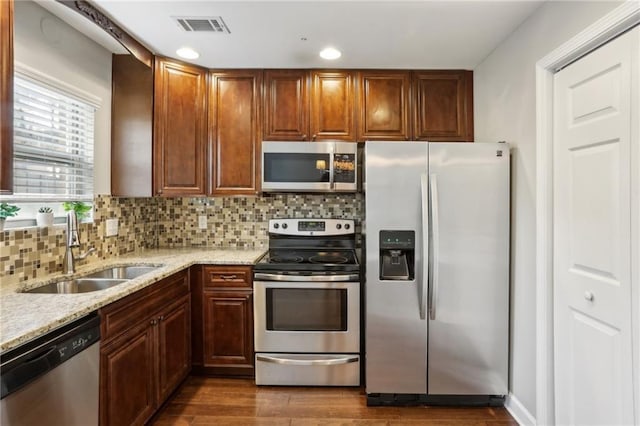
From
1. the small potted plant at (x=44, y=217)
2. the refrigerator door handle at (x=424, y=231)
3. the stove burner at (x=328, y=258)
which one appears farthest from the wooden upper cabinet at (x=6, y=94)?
the refrigerator door handle at (x=424, y=231)

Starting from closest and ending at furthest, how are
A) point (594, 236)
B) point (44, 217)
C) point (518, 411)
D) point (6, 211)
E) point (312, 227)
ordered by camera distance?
point (594, 236) < point (6, 211) < point (44, 217) < point (518, 411) < point (312, 227)

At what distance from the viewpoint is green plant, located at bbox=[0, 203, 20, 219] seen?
5.52 feet

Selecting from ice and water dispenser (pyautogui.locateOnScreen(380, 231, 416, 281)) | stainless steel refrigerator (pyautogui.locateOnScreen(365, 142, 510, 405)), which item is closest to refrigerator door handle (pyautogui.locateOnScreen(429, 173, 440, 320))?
stainless steel refrigerator (pyautogui.locateOnScreen(365, 142, 510, 405))

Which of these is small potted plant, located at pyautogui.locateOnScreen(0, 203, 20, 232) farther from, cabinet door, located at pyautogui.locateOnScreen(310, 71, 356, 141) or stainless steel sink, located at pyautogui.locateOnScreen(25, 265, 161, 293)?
cabinet door, located at pyautogui.locateOnScreen(310, 71, 356, 141)

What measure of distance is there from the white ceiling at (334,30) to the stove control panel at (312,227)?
128 cm

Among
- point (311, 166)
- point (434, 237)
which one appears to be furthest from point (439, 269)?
point (311, 166)

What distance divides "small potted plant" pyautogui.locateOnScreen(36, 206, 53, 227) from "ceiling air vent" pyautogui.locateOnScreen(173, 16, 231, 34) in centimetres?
136

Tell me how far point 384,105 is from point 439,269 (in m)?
1.40

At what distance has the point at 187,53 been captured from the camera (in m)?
2.46

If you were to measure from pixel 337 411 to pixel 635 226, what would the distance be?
6.11 feet

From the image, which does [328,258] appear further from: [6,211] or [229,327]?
[6,211]

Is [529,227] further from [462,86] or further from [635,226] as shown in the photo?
[462,86]

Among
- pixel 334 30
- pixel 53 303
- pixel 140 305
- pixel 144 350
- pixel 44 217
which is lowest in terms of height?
pixel 144 350

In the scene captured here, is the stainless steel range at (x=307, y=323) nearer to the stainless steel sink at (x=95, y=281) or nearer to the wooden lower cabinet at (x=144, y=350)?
the wooden lower cabinet at (x=144, y=350)
